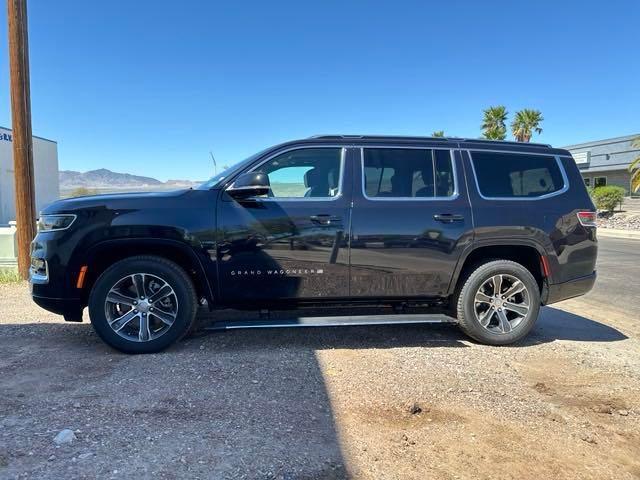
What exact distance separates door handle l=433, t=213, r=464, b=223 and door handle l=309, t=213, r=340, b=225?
3.24 feet

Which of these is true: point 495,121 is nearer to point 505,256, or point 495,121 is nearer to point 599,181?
point 599,181

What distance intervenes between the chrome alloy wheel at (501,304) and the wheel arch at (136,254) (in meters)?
2.69

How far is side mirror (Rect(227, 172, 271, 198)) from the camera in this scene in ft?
14.6

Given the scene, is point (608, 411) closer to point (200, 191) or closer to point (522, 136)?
point (200, 191)

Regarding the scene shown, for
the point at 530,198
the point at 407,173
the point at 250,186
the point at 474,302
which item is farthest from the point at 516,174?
the point at 250,186

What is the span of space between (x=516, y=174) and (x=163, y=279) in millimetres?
3692

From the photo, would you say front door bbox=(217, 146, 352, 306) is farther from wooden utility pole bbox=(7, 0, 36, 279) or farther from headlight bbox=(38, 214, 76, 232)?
wooden utility pole bbox=(7, 0, 36, 279)

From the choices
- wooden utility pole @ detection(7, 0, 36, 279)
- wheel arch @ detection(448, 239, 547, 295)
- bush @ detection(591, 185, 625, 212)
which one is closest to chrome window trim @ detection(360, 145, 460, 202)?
wheel arch @ detection(448, 239, 547, 295)

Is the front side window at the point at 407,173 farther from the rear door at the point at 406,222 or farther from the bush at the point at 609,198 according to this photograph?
the bush at the point at 609,198

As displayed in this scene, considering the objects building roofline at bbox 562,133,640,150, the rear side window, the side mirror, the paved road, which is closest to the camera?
the side mirror

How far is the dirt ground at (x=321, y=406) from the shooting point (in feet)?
9.26

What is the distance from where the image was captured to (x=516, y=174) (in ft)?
17.1

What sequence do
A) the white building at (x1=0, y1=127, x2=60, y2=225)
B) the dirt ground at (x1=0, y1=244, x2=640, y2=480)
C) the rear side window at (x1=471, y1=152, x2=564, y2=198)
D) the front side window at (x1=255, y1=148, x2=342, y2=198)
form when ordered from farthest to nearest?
the white building at (x1=0, y1=127, x2=60, y2=225) < the rear side window at (x1=471, y1=152, x2=564, y2=198) < the front side window at (x1=255, y1=148, x2=342, y2=198) < the dirt ground at (x1=0, y1=244, x2=640, y2=480)

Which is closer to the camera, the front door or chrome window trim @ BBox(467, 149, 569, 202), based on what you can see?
the front door
